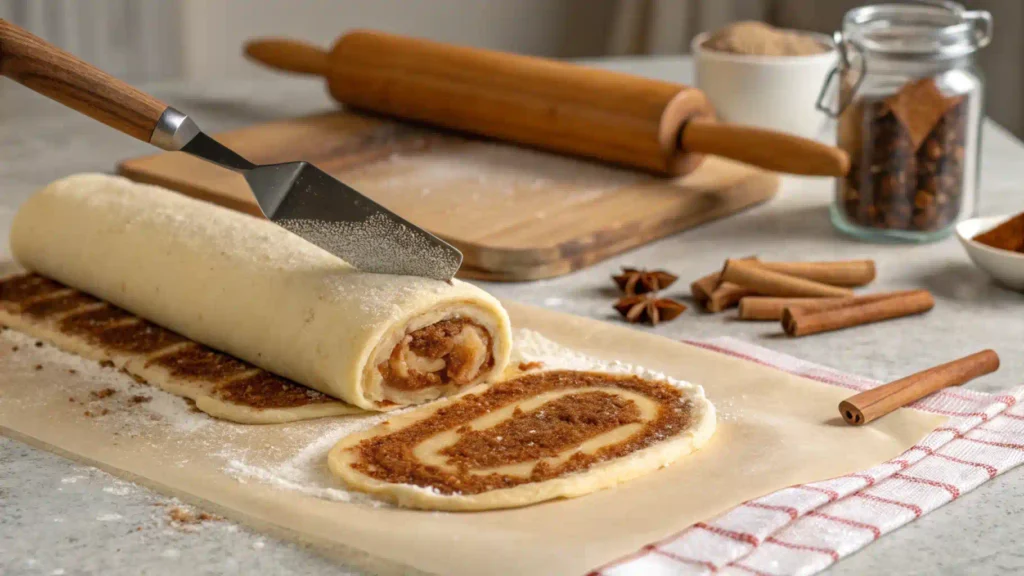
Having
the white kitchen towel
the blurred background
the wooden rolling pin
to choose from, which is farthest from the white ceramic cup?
the blurred background

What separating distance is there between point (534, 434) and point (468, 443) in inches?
2.9

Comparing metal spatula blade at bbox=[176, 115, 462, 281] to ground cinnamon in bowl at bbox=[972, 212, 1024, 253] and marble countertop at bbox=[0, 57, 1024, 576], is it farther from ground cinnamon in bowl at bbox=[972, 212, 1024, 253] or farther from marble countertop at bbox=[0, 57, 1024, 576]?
ground cinnamon in bowl at bbox=[972, 212, 1024, 253]

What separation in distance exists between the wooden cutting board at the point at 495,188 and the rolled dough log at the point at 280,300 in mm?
397

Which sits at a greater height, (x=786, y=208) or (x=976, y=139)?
(x=976, y=139)

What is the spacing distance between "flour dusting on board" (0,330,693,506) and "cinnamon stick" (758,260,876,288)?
45cm

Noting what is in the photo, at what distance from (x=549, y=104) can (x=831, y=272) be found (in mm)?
751

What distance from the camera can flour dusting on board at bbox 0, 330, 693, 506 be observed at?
136cm

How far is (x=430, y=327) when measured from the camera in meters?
1.54

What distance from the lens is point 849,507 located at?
1.28m

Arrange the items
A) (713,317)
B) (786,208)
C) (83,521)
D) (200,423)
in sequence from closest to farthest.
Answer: (83,521), (200,423), (713,317), (786,208)

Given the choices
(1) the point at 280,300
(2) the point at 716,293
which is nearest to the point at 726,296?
(2) the point at 716,293

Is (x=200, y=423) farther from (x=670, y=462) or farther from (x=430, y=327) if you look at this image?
(x=670, y=462)

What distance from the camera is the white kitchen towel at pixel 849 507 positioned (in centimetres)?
118

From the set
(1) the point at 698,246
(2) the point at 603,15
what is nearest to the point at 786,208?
(1) the point at 698,246
